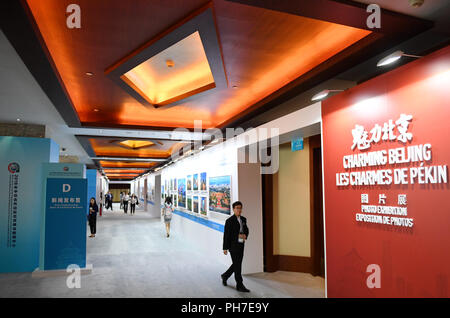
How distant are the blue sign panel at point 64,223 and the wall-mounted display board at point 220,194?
3.04m

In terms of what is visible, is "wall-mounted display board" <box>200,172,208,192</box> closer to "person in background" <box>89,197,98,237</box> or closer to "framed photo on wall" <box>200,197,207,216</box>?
"framed photo on wall" <box>200,197,207,216</box>

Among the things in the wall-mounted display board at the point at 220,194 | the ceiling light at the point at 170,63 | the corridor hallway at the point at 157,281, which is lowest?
the corridor hallway at the point at 157,281

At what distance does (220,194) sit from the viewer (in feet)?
25.8

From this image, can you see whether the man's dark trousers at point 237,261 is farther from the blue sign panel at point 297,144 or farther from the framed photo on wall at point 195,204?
the framed photo on wall at point 195,204

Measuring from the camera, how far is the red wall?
9.05 ft

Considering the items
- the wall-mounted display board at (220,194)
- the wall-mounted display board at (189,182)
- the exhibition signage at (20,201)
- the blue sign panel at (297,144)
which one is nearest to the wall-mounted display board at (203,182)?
the wall-mounted display board at (220,194)

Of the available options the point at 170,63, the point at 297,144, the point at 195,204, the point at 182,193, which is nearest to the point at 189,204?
the point at 195,204

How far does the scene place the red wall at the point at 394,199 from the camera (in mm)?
2758

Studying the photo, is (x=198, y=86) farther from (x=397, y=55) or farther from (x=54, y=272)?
(x=54, y=272)

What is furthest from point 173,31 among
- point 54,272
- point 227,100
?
point 54,272

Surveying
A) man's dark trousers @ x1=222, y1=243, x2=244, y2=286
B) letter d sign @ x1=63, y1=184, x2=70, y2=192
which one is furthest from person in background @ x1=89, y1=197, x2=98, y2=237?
man's dark trousers @ x1=222, y1=243, x2=244, y2=286

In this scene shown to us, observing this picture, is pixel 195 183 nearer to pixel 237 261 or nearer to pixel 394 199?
pixel 237 261

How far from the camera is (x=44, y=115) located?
671 cm

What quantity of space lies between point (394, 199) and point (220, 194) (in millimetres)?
5020
